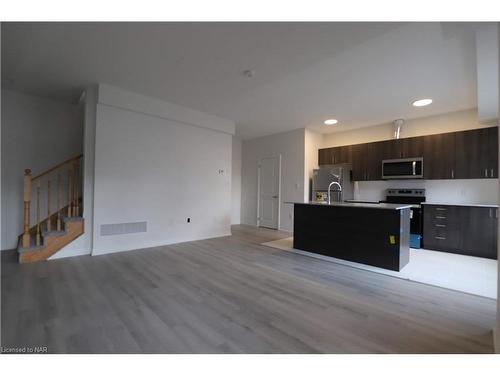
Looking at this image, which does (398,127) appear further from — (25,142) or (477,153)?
(25,142)

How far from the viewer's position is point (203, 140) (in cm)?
499

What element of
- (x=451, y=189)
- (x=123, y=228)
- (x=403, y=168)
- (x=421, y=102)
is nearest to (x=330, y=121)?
(x=421, y=102)

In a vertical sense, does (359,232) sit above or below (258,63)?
below

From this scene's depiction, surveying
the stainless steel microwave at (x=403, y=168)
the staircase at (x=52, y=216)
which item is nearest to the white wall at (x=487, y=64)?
the stainless steel microwave at (x=403, y=168)

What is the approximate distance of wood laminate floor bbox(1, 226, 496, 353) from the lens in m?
1.56

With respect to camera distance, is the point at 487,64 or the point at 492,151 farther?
the point at 492,151

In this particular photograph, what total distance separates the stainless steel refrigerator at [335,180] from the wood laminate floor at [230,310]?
2.55 m

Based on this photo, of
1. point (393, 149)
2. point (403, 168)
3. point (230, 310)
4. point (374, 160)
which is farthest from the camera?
point (374, 160)

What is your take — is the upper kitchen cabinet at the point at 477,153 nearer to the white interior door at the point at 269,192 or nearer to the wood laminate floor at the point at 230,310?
the wood laminate floor at the point at 230,310

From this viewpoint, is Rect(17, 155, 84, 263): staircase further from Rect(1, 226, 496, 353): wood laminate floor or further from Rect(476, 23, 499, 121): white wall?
Rect(476, 23, 499, 121): white wall

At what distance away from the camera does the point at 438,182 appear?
14.9 feet

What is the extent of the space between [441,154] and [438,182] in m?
0.62
